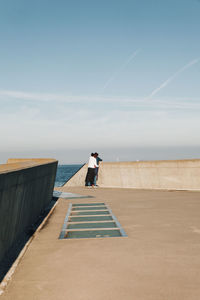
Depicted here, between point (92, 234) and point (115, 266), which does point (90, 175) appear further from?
point (115, 266)

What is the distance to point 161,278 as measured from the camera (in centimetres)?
382

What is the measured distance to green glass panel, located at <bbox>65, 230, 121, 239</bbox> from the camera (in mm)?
6098

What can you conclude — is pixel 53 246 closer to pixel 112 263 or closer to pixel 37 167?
pixel 112 263

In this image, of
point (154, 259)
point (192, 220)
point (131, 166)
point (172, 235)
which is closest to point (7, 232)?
point (154, 259)

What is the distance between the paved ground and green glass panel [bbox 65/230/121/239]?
24cm

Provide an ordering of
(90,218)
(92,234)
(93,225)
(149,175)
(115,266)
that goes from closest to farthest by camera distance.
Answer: (115,266) → (92,234) → (93,225) → (90,218) → (149,175)

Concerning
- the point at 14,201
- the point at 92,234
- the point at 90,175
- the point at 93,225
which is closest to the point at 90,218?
the point at 93,225

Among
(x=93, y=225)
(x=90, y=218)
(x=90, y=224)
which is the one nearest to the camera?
(x=93, y=225)

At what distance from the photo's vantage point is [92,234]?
245 inches

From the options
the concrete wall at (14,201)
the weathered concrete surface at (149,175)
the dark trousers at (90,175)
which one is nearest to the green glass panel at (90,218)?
the concrete wall at (14,201)

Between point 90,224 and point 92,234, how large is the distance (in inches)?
38.9

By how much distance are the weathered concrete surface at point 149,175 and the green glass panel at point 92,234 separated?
33.4 feet

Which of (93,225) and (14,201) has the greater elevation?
(14,201)

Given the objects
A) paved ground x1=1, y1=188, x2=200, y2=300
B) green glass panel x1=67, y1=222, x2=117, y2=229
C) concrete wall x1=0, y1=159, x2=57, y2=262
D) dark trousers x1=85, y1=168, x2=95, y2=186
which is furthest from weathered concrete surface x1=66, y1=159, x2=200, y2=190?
concrete wall x1=0, y1=159, x2=57, y2=262
